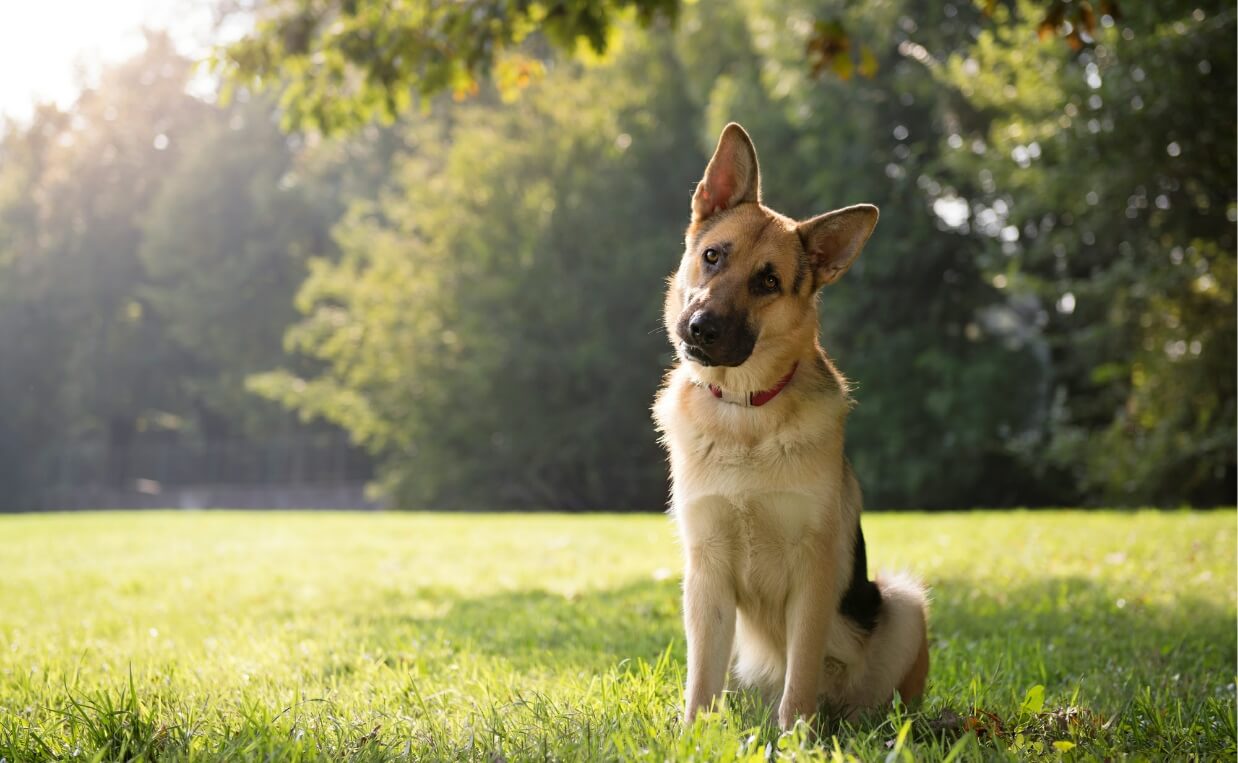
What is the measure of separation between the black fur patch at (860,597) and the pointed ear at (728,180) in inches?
54.1

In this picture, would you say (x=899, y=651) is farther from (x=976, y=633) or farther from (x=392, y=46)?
(x=392, y=46)

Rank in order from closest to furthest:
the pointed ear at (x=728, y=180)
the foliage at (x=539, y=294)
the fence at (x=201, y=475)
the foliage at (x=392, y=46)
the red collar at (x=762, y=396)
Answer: the red collar at (x=762, y=396) → the pointed ear at (x=728, y=180) → the foliage at (x=392, y=46) → the foliage at (x=539, y=294) → the fence at (x=201, y=475)

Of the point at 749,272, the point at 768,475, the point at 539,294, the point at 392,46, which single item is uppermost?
the point at 539,294

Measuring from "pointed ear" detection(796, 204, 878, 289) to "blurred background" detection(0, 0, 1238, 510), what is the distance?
143 inches

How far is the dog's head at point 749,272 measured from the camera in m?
3.76

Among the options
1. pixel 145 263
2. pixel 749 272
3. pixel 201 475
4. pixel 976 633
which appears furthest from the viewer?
pixel 201 475

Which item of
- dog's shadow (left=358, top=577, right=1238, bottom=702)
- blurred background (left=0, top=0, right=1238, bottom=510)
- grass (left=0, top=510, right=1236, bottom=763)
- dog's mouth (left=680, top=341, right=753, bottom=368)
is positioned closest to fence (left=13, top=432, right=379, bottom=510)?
blurred background (left=0, top=0, right=1238, bottom=510)

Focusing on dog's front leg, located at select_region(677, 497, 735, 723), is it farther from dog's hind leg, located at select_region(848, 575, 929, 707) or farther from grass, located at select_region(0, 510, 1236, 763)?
dog's hind leg, located at select_region(848, 575, 929, 707)

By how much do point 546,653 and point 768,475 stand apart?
2117mm

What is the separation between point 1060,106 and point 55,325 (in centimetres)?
4307

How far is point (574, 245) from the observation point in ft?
95.9

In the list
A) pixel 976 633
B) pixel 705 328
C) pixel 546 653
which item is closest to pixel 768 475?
pixel 705 328

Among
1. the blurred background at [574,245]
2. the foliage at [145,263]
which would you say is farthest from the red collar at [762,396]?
the foliage at [145,263]

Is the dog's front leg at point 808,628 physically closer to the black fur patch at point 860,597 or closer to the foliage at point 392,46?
the black fur patch at point 860,597
